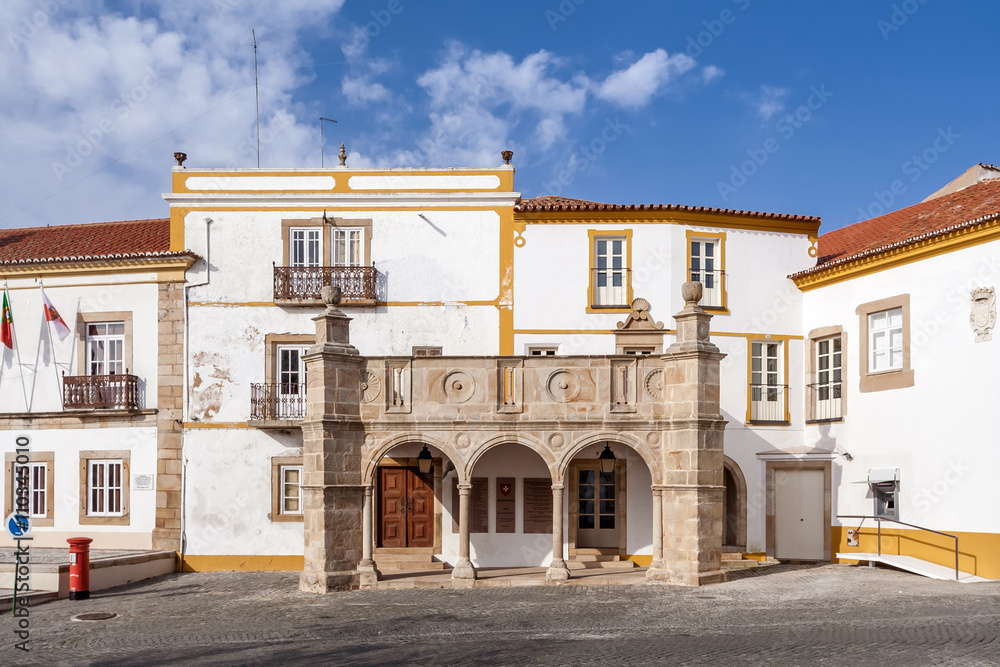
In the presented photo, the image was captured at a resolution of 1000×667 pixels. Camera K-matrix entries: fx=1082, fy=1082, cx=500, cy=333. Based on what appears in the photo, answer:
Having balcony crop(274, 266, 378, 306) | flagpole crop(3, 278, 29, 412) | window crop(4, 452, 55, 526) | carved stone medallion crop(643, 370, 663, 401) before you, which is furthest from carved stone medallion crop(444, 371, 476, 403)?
flagpole crop(3, 278, 29, 412)

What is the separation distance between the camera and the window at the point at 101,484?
22.6 metres

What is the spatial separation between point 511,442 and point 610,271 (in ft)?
16.9

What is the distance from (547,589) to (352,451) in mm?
Answer: 4053

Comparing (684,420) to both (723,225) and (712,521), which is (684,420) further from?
(723,225)

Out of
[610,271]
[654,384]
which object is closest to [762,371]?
[610,271]

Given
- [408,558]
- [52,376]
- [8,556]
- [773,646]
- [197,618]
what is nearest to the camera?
[773,646]

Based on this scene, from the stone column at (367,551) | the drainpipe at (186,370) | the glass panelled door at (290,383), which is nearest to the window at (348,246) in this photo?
the glass panelled door at (290,383)

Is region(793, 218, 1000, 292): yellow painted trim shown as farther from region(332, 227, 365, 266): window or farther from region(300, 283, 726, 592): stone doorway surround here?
region(332, 227, 365, 266): window

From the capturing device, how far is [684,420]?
1841 centimetres

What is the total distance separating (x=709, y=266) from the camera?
22703mm

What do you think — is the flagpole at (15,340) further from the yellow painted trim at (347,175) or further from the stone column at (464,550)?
the stone column at (464,550)

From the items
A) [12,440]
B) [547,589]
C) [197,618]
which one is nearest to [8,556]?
[12,440]

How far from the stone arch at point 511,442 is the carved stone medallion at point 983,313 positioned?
767cm

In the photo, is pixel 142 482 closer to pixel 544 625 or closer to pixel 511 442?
pixel 511 442
